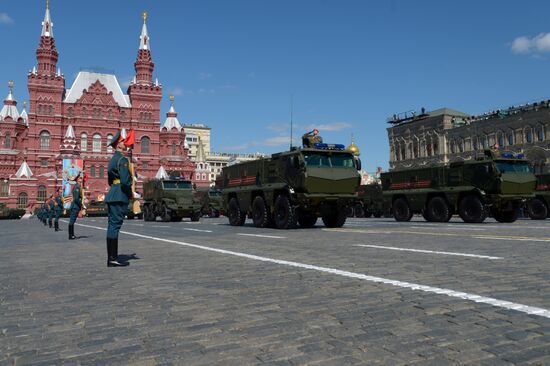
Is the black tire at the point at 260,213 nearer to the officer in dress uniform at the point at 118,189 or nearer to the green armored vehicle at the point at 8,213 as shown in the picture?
the officer in dress uniform at the point at 118,189

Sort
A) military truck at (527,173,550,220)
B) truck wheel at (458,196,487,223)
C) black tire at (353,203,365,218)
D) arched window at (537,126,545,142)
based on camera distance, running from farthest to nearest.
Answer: arched window at (537,126,545,142)
black tire at (353,203,365,218)
military truck at (527,173,550,220)
truck wheel at (458,196,487,223)

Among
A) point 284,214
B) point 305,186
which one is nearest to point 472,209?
point 305,186

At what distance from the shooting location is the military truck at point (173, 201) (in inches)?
993

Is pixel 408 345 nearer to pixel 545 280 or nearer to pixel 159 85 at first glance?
pixel 545 280

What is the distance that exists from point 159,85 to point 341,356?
265ft

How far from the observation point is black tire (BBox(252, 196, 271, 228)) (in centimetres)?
1560

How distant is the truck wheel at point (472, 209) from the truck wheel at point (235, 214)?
8835 mm

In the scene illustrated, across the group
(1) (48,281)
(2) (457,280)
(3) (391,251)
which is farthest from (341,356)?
(3) (391,251)

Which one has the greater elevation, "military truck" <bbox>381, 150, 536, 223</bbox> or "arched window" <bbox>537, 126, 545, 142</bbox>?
"arched window" <bbox>537, 126, 545, 142</bbox>

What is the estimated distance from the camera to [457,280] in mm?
4633

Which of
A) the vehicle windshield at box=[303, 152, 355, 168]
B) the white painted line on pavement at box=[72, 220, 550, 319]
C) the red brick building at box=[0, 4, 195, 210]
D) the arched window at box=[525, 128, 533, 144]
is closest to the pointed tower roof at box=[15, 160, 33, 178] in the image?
the red brick building at box=[0, 4, 195, 210]

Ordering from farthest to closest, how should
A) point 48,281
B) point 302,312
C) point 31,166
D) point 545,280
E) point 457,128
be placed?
1. point 31,166
2. point 457,128
3. point 48,281
4. point 545,280
5. point 302,312

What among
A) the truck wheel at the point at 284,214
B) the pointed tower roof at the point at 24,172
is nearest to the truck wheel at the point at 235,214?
the truck wheel at the point at 284,214

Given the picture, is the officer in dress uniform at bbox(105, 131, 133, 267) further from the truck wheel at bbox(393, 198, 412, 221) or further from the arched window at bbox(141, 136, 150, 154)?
the arched window at bbox(141, 136, 150, 154)
